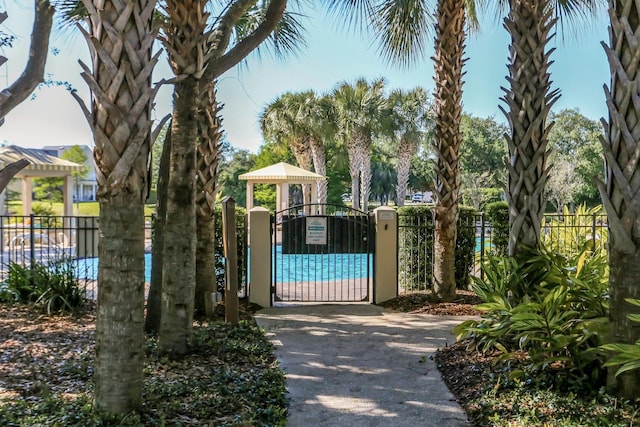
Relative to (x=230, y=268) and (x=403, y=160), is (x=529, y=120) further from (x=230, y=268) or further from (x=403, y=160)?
(x=403, y=160)

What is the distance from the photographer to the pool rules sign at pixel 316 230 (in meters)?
9.66

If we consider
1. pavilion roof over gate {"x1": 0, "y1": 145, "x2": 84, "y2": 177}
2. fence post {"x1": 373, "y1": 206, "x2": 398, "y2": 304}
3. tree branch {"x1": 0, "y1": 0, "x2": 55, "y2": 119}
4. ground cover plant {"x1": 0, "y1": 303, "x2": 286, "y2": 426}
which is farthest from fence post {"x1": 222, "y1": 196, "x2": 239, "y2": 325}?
pavilion roof over gate {"x1": 0, "y1": 145, "x2": 84, "y2": 177}

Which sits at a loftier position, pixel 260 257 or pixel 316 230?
pixel 316 230

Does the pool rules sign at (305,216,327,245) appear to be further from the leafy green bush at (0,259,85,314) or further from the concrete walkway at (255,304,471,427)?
the leafy green bush at (0,259,85,314)

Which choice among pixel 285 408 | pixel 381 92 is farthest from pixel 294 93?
pixel 285 408

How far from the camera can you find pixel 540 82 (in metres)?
5.46

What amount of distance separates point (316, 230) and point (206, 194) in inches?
99.4

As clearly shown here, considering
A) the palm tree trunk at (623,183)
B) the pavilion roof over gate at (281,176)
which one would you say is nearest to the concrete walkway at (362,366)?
the palm tree trunk at (623,183)

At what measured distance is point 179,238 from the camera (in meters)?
5.21

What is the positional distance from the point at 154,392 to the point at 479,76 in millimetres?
30782

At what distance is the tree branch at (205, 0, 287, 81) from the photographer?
631 centimetres

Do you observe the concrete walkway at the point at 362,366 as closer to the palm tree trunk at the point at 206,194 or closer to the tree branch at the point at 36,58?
the palm tree trunk at the point at 206,194

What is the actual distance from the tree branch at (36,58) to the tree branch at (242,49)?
96.1 inches

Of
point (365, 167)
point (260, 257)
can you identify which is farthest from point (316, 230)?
point (365, 167)
